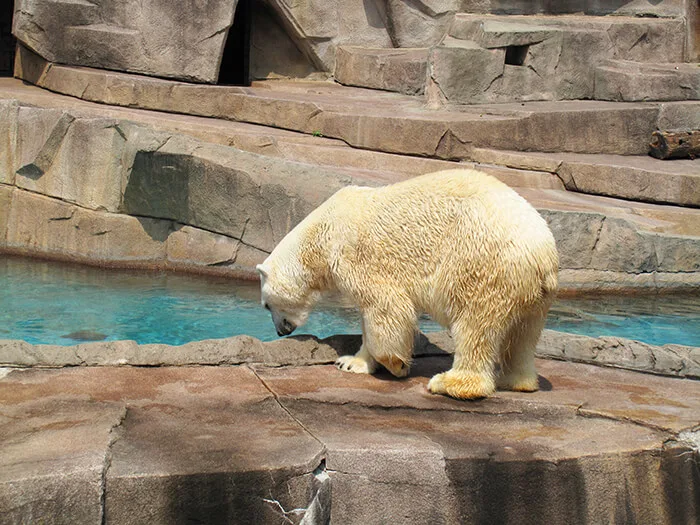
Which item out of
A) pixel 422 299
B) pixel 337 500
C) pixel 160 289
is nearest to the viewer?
pixel 337 500

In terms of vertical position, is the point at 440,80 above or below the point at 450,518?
above

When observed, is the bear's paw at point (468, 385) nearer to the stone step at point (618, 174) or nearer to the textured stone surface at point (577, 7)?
the stone step at point (618, 174)

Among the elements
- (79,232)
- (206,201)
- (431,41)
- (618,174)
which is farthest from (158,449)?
(431,41)

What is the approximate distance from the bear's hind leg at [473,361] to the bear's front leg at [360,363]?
1.68 ft

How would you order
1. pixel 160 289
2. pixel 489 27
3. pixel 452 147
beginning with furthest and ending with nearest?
pixel 489 27, pixel 452 147, pixel 160 289

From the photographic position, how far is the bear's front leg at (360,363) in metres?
4.55

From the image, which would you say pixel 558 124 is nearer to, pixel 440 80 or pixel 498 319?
pixel 440 80

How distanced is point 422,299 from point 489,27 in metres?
8.18

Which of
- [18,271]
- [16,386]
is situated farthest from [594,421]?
[18,271]

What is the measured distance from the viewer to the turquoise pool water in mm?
6969

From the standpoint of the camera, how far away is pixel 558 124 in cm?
1059

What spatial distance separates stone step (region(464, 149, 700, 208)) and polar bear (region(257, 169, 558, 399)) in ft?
18.6

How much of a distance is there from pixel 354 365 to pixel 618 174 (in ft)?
19.2

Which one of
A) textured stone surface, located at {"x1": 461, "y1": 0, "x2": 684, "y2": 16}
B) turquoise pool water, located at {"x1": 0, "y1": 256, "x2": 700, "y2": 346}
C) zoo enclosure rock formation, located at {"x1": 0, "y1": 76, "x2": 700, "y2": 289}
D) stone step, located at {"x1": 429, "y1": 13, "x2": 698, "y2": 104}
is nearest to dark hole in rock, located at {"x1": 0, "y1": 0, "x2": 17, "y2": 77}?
zoo enclosure rock formation, located at {"x1": 0, "y1": 76, "x2": 700, "y2": 289}
